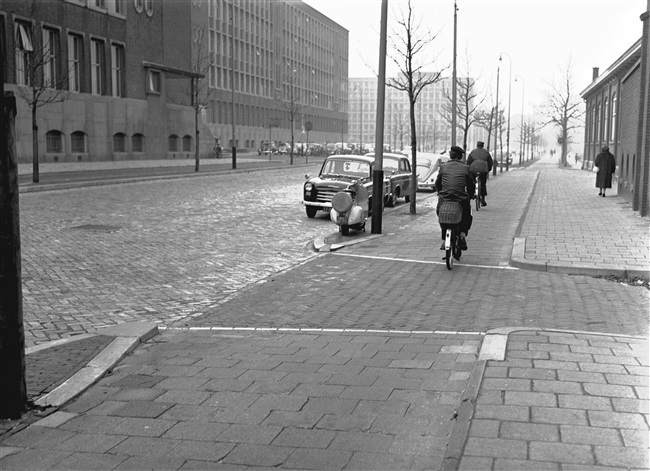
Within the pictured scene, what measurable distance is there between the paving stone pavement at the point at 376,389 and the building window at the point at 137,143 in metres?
41.5

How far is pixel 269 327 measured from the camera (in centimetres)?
740

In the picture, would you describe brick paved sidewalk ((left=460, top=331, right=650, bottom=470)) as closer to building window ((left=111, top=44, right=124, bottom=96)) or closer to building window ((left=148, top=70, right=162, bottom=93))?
building window ((left=111, top=44, right=124, bottom=96))

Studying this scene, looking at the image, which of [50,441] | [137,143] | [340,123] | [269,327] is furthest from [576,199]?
[340,123]

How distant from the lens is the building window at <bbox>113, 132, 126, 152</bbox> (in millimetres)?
46294

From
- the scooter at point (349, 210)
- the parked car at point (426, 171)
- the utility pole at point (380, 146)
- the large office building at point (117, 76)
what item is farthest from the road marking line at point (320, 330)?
the large office building at point (117, 76)

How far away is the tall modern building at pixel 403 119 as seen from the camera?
127188 mm

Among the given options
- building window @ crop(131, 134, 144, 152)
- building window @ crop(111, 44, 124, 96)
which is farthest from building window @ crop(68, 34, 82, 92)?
building window @ crop(131, 134, 144, 152)

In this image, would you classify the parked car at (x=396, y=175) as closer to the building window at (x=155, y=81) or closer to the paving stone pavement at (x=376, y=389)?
the paving stone pavement at (x=376, y=389)

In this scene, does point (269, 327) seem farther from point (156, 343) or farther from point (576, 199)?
point (576, 199)

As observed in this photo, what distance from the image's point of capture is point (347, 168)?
19.8 metres

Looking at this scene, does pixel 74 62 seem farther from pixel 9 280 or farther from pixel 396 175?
pixel 9 280

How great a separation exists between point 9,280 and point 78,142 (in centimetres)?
3982

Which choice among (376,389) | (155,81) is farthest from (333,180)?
(155,81)

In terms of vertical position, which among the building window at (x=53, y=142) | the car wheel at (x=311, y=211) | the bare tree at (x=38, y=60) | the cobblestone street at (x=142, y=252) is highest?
the bare tree at (x=38, y=60)
